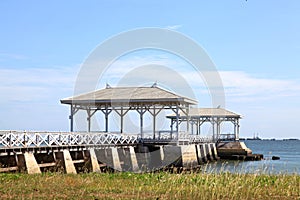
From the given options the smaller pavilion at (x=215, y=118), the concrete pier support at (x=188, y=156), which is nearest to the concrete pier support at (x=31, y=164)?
the concrete pier support at (x=188, y=156)

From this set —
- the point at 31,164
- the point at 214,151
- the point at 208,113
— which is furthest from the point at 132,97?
the point at 208,113

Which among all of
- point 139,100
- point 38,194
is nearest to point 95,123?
point 139,100

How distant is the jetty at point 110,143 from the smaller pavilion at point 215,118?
11221mm

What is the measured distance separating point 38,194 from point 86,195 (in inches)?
44.2

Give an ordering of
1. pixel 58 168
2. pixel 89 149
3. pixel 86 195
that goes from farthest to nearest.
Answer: pixel 89 149
pixel 58 168
pixel 86 195

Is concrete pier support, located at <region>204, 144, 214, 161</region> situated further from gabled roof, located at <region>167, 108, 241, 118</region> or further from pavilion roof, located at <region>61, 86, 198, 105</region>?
pavilion roof, located at <region>61, 86, 198, 105</region>

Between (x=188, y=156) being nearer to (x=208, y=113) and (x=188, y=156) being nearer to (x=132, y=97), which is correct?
(x=132, y=97)

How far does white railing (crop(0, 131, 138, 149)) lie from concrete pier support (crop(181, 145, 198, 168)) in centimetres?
364

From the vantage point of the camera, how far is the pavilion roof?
37.1 metres

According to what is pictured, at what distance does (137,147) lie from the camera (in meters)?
38.2

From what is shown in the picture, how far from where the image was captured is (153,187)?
13.5 meters

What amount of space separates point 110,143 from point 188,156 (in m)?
7.15

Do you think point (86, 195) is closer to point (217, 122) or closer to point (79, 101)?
point (79, 101)

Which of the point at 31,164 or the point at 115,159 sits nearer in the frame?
the point at 31,164
